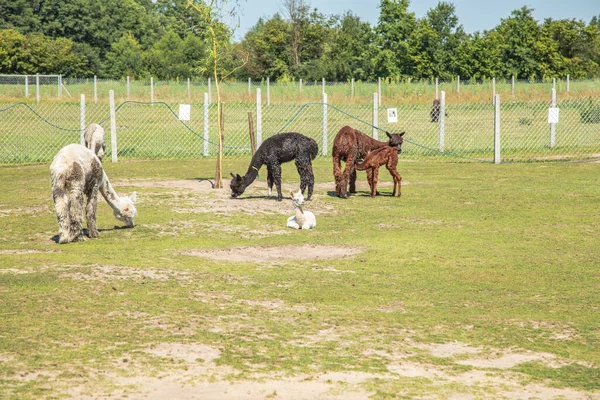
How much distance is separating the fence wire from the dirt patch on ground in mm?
11808

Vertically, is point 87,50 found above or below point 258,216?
above

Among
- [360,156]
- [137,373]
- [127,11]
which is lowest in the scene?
[137,373]

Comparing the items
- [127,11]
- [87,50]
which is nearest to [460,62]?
[87,50]

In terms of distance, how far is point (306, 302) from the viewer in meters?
10.2

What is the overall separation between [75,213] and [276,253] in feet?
10.6

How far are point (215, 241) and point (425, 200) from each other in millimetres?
6197

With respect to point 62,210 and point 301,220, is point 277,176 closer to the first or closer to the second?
point 301,220

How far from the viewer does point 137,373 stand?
7.54 metres

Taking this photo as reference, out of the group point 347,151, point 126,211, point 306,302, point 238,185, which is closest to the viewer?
point 306,302

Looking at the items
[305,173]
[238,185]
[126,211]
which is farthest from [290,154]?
[126,211]

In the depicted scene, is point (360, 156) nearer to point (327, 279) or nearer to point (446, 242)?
point (446, 242)

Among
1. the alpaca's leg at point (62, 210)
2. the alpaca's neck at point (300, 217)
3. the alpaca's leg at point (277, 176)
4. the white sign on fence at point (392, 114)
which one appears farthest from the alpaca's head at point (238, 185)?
the white sign on fence at point (392, 114)

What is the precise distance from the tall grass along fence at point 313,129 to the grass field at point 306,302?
Answer: 31.9ft

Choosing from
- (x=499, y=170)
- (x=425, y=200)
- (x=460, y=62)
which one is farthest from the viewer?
(x=460, y=62)
